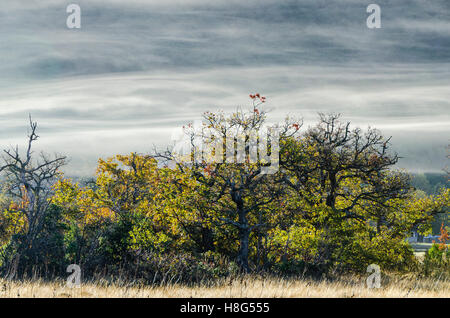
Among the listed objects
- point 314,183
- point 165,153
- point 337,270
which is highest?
point 165,153

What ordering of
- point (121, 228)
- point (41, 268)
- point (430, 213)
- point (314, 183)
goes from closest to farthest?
point (41, 268) < point (121, 228) < point (314, 183) < point (430, 213)

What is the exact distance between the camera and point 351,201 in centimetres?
2498

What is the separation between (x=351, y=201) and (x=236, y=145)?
994 cm

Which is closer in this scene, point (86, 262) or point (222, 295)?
point (222, 295)

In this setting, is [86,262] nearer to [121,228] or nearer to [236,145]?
[121,228]

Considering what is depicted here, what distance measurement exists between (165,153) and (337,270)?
10249 mm

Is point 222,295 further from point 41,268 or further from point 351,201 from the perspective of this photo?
point 351,201

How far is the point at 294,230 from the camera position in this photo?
18250 millimetres
